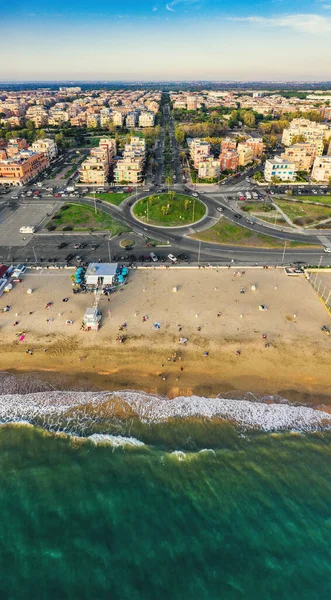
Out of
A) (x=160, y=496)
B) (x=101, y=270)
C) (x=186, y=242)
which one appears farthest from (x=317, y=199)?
(x=160, y=496)

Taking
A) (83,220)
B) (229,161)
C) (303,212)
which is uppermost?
(229,161)

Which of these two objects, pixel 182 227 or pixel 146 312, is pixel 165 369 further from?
pixel 182 227

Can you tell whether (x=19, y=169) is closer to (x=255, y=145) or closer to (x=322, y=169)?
(x=255, y=145)

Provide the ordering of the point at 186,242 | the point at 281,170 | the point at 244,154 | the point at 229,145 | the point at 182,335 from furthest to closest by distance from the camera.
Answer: the point at 229,145
the point at 244,154
the point at 281,170
the point at 186,242
the point at 182,335

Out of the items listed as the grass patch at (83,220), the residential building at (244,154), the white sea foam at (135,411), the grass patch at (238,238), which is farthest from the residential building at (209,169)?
the white sea foam at (135,411)

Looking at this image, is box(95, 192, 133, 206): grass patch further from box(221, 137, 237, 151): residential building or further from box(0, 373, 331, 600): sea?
box(0, 373, 331, 600): sea

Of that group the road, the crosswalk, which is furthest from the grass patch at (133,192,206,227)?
the crosswalk

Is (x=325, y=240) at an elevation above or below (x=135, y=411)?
above
